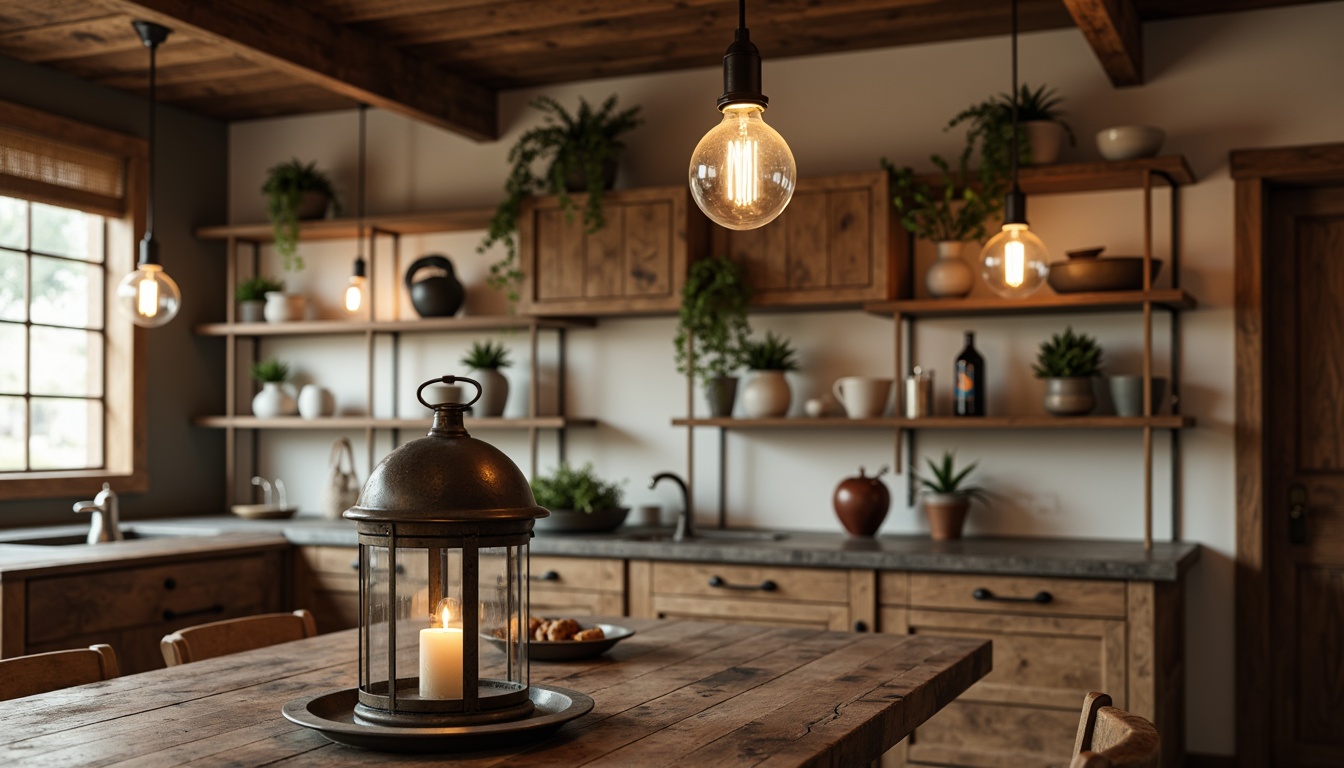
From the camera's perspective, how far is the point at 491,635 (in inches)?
75.7

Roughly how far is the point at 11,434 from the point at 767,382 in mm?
2823

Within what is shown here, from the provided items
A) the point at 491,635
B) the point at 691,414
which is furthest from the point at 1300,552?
the point at 491,635

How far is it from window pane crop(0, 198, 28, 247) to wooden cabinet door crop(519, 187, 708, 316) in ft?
6.17

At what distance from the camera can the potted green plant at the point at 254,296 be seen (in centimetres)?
547

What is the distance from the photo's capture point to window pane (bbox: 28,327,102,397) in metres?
4.95

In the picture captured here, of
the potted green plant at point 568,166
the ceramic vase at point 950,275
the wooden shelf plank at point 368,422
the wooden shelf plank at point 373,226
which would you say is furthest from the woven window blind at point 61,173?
the ceramic vase at point 950,275

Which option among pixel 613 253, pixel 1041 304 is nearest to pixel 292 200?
pixel 613 253

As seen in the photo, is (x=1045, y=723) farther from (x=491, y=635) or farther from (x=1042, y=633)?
(x=491, y=635)

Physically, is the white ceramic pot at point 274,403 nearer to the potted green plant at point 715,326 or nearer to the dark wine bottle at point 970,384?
the potted green plant at point 715,326

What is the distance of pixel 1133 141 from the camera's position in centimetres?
409

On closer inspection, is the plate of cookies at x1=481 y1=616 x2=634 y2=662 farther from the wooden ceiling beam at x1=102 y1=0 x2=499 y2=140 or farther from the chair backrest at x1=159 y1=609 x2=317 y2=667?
the wooden ceiling beam at x1=102 y1=0 x2=499 y2=140

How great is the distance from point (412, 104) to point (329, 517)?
1.71m

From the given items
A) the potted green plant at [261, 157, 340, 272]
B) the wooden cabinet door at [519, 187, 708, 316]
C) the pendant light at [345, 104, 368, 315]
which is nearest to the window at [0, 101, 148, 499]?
the potted green plant at [261, 157, 340, 272]

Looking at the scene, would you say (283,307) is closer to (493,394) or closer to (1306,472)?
(493,394)
